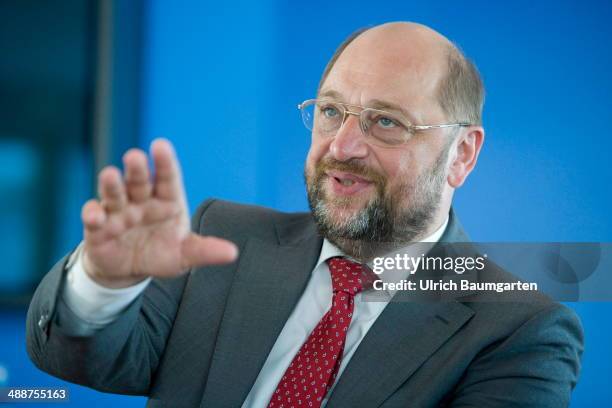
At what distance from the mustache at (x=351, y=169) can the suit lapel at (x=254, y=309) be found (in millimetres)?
174

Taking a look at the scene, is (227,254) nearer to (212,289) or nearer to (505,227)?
(212,289)

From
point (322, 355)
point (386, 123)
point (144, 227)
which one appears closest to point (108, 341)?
point (144, 227)

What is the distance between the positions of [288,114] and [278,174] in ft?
0.72

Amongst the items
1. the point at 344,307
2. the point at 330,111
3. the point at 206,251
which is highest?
the point at 330,111

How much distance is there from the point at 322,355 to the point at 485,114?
1.29 meters

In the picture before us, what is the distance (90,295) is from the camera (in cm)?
121

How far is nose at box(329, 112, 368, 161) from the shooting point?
1.66 metres

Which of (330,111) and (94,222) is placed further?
(330,111)

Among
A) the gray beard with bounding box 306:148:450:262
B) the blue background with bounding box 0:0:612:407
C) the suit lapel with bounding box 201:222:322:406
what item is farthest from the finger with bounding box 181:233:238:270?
the blue background with bounding box 0:0:612:407

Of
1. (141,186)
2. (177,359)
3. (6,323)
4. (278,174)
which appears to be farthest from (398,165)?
(6,323)

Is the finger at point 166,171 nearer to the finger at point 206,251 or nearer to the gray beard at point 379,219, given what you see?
the finger at point 206,251

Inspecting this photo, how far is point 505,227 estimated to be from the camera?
8.24ft

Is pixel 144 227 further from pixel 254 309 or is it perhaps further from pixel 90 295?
pixel 254 309

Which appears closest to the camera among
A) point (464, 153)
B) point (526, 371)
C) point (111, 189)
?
point (111, 189)
